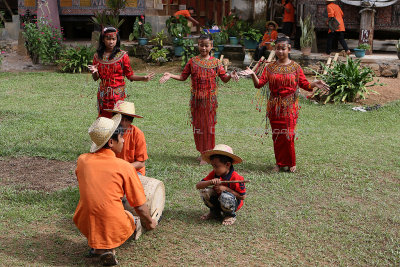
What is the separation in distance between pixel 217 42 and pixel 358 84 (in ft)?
16.9

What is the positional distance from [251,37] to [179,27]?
2.08 meters

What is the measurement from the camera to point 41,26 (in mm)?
14453

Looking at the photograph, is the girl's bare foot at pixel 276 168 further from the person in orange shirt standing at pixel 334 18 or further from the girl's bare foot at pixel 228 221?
the person in orange shirt standing at pixel 334 18

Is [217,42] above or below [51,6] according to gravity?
below

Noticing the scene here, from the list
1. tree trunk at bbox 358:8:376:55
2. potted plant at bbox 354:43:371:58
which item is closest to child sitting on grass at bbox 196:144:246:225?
potted plant at bbox 354:43:371:58

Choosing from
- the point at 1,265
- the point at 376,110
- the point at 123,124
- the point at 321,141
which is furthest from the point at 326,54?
the point at 1,265

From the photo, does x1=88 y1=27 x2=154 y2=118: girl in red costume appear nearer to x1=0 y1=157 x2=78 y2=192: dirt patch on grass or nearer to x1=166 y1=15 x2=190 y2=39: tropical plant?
x1=0 y1=157 x2=78 y2=192: dirt patch on grass

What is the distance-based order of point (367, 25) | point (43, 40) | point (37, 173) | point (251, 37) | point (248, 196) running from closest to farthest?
point (248, 196)
point (37, 173)
point (367, 25)
point (251, 37)
point (43, 40)

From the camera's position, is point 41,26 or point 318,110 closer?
point 318,110

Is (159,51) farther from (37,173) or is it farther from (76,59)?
(37,173)

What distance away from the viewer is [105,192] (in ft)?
12.2

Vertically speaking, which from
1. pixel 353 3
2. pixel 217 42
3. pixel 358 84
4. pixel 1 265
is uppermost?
pixel 353 3

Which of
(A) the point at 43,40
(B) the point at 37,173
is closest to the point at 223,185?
(B) the point at 37,173

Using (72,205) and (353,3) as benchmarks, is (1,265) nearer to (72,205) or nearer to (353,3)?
(72,205)
